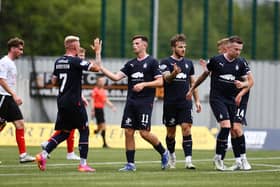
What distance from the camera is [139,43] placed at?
17953 millimetres

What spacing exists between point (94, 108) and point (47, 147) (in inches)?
519

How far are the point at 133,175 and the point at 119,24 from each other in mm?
27999

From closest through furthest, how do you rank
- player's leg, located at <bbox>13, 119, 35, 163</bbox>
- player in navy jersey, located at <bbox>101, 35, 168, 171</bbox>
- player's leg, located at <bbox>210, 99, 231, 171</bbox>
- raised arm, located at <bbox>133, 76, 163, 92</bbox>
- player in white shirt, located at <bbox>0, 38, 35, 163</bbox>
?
raised arm, located at <bbox>133, 76, 163, 92</bbox> < player in navy jersey, located at <bbox>101, 35, 168, 171</bbox> < player's leg, located at <bbox>210, 99, 231, 171</bbox> < player in white shirt, located at <bbox>0, 38, 35, 163</bbox> < player's leg, located at <bbox>13, 119, 35, 163</bbox>

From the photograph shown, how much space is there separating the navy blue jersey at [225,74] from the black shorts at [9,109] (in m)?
4.06

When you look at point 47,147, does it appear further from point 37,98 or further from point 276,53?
point 276,53

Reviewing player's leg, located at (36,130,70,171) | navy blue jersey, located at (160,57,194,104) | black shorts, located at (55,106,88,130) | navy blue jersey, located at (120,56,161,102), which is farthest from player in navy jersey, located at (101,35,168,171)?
player's leg, located at (36,130,70,171)

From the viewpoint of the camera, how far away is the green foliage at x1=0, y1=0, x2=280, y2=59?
131 ft

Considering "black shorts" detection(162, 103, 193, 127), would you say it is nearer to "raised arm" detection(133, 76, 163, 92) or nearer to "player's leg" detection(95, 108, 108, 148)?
"raised arm" detection(133, 76, 163, 92)

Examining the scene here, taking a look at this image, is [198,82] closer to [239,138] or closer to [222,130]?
[222,130]

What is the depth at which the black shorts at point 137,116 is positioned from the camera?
58.7 ft

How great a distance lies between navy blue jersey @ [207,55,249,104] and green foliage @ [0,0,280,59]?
19290 mm

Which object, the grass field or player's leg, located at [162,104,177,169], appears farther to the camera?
player's leg, located at [162,104,177,169]

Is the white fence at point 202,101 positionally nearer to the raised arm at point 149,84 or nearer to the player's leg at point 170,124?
the player's leg at point 170,124

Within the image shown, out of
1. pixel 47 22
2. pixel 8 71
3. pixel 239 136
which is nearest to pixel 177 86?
pixel 239 136
